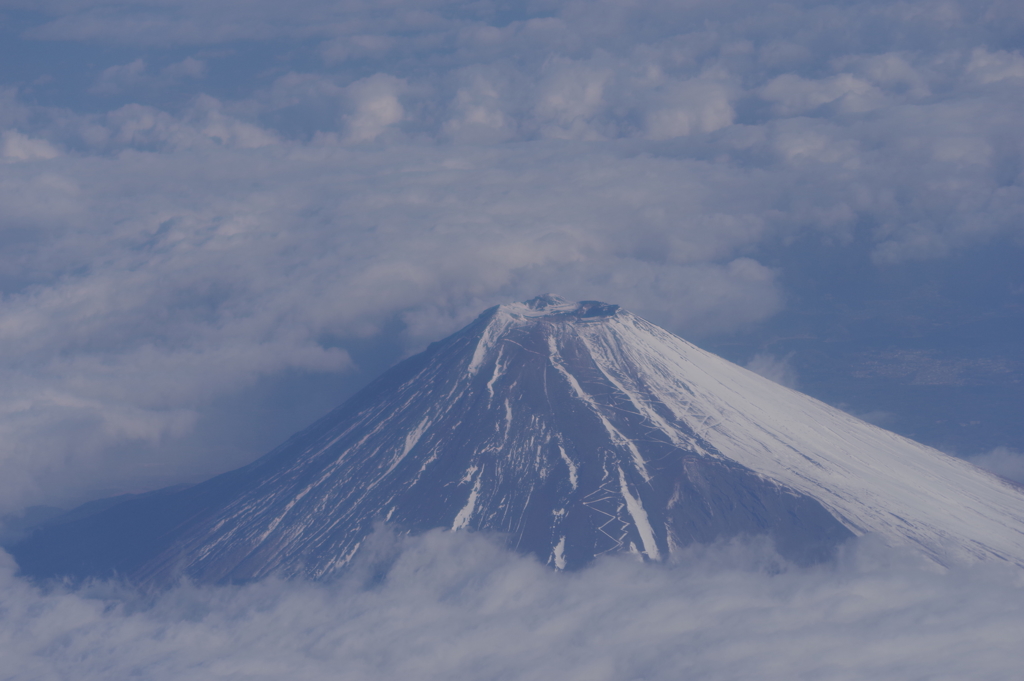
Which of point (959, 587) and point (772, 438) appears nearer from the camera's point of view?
point (959, 587)

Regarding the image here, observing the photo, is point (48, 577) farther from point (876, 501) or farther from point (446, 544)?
point (876, 501)

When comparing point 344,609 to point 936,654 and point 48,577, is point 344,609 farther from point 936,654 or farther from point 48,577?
point 936,654

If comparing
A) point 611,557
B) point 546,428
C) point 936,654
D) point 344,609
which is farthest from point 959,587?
point 344,609

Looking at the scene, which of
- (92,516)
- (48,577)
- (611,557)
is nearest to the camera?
(611,557)

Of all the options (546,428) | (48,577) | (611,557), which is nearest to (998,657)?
(611,557)

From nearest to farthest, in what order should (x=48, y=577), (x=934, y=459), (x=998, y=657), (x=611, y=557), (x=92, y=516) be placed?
(x=998, y=657) < (x=611, y=557) < (x=934, y=459) < (x=48, y=577) < (x=92, y=516)

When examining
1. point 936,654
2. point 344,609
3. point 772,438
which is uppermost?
point 772,438

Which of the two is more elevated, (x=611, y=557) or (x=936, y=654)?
(x=611, y=557)
